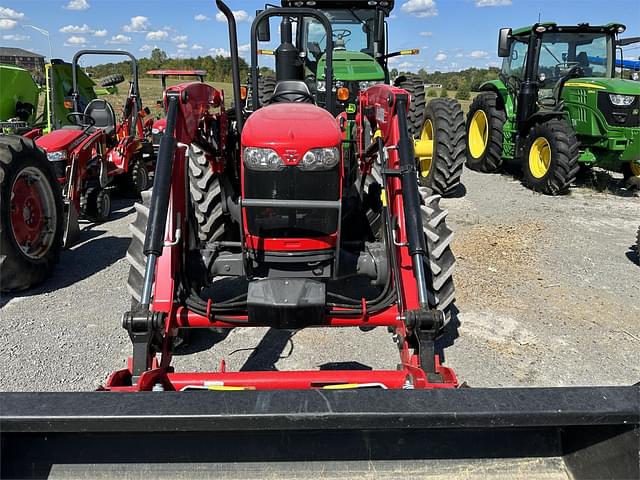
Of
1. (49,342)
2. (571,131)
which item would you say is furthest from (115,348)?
(571,131)

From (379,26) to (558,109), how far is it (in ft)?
10.5

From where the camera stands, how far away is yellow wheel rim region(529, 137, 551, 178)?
8430mm

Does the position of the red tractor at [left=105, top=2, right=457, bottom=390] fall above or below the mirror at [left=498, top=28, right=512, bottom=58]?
below

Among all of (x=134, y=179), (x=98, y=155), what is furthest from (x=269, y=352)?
(x=134, y=179)

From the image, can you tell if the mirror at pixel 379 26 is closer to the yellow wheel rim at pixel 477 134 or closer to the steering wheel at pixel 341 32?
the steering wheel at pixel 341 32

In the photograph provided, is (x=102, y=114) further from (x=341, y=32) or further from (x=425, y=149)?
(x=425, y=149)

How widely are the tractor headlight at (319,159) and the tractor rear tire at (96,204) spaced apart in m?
4.55

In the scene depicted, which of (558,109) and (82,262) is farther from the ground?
(558,109)

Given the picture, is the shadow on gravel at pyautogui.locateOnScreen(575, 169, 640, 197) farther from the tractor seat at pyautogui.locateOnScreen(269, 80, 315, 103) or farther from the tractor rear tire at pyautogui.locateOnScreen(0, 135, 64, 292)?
the tractor rear tire at pyautogui.locateOnScreen(0, 135, 64, 292)

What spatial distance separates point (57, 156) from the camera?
583 centimetres

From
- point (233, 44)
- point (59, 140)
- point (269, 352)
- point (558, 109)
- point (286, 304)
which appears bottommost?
point (269, 352)

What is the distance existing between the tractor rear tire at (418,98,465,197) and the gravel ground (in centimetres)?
146

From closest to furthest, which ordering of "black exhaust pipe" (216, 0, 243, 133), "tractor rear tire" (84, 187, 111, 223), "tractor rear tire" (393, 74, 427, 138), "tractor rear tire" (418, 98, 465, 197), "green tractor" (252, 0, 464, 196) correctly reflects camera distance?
"black exhaust pipe" (216, 0, 243, 133)
"tractor rear tire" (84, 187, 111, 223)
"green tractor" (252, 0, 464, 196)
"tractor rear tire" (418, 98, 465, 197)
"tractor rear tire" (393, 74, 427, 138)

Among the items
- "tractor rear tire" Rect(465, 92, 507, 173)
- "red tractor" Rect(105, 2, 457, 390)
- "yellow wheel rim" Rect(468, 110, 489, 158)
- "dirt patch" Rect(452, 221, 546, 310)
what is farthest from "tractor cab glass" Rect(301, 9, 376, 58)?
"red tractor" Rect(105, 2, 457, 390)
